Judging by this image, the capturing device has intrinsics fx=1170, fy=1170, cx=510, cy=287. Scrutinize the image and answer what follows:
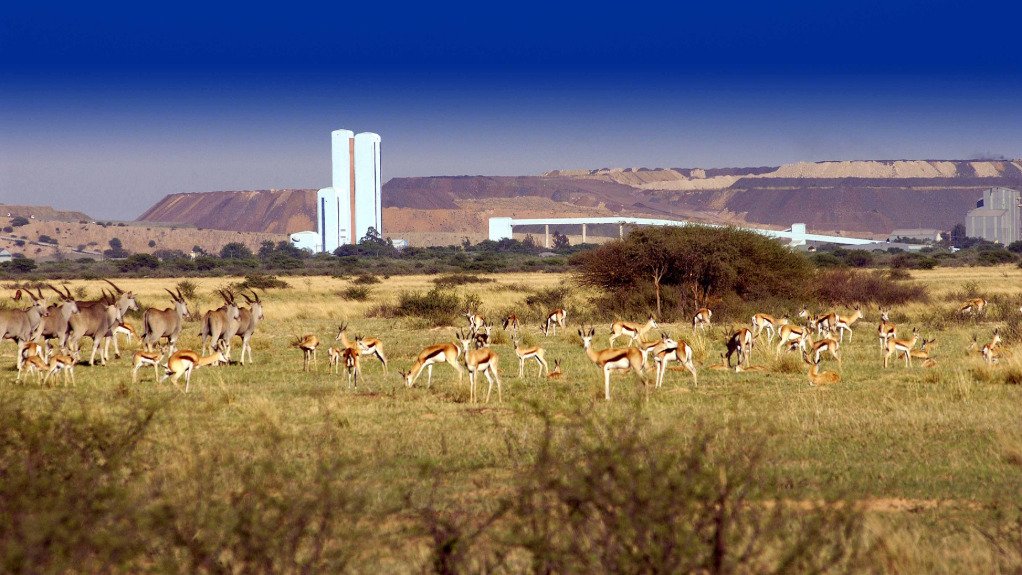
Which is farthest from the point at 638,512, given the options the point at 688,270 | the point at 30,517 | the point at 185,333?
the point at 688,270

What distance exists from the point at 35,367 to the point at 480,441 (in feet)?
31.1

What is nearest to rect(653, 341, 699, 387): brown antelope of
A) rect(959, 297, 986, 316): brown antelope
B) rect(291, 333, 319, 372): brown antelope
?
rect(291, 333, 319, 372): brown antelope

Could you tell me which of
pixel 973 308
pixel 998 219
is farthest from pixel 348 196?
pixel 973 308

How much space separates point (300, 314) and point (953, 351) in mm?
20939

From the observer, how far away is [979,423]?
1288cm

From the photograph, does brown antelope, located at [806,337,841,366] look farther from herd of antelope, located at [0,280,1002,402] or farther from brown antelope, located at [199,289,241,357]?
brown antelope, located at [199,289,241,357]

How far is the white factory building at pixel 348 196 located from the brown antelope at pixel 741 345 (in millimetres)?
117582

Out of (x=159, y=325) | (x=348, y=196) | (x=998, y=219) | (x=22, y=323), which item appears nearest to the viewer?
(x=22, y=323)

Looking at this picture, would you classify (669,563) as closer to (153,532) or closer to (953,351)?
(153,532)

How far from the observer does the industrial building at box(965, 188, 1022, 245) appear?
184750 mm

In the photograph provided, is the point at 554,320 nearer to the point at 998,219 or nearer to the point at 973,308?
the point at 973,308

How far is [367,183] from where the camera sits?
139m

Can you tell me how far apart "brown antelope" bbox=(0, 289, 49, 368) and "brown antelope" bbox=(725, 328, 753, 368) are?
1179 centimetres

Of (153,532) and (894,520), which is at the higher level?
(153,532)
